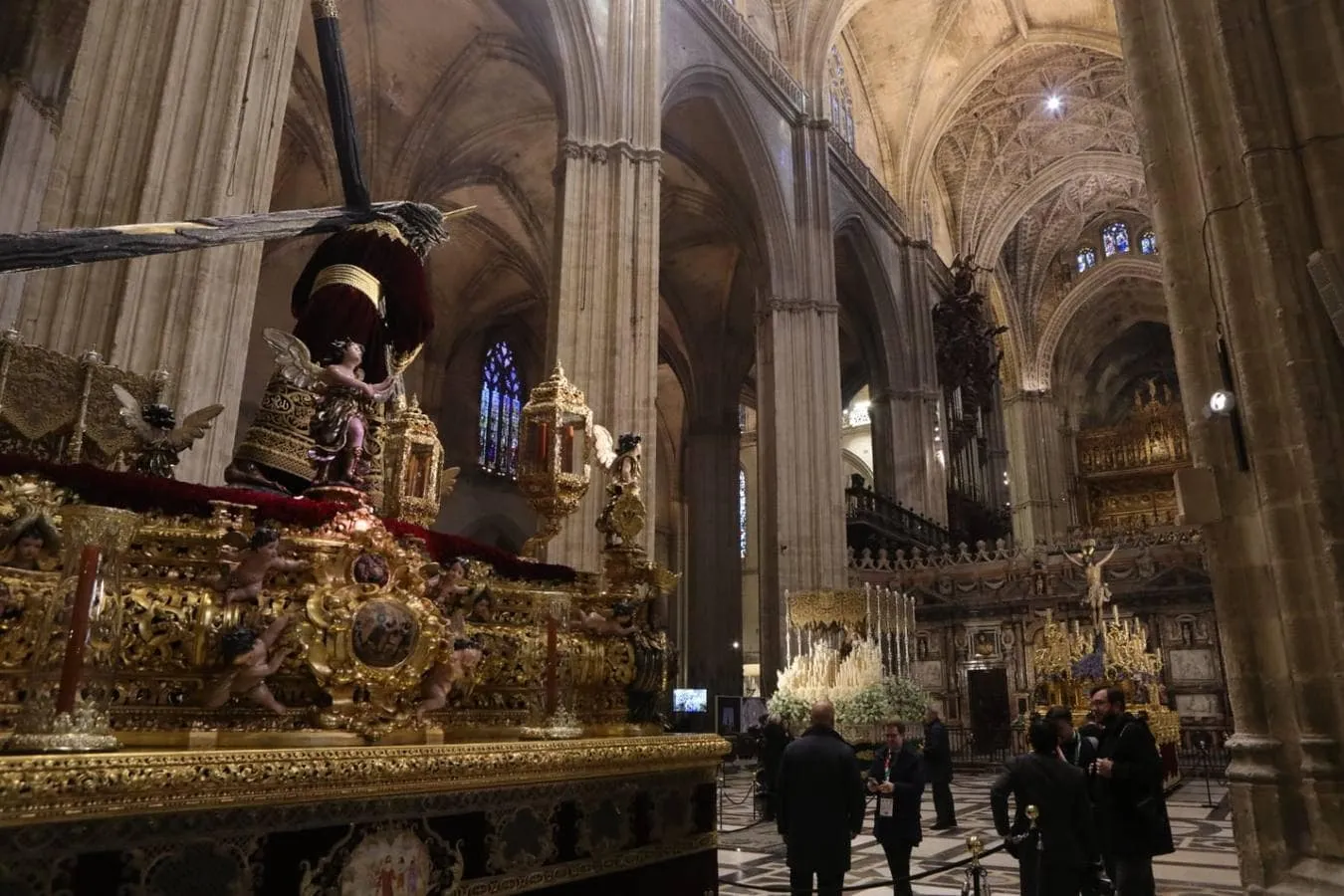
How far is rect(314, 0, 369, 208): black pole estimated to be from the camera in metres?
4.04

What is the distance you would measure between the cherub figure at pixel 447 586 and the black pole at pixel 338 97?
199 cm

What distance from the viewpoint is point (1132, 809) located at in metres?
4.05

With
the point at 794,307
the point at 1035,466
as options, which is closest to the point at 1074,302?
the point at 1035,466

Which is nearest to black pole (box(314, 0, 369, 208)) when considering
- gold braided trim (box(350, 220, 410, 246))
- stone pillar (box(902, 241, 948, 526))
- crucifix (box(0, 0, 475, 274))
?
crucifix (box(0, 0, 475, 274))

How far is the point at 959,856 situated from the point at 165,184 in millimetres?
7235

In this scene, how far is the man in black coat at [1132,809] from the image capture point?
400cm

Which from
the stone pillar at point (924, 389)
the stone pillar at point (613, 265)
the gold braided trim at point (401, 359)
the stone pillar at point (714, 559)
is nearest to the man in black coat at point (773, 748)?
the stone pillar at point (613, 265)

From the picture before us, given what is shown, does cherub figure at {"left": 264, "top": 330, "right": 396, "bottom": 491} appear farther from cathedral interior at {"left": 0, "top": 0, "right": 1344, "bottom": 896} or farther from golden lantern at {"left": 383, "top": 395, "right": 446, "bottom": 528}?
golden lantern at {"left": 383, "top": 395, "right": 446, "bottom": 528}

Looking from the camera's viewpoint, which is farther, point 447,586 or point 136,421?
point 136,421

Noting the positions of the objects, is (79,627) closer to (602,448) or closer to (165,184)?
(602,448)

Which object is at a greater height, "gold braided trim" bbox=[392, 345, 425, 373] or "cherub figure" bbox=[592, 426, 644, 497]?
"gold braided trim" bbox=[392, 345, 425, 373]

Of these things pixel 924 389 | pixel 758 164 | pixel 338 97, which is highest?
pixel 758 164

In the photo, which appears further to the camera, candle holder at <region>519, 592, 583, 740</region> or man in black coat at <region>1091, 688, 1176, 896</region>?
man in black coat at <region>1091, 688, 1176, 896</region>

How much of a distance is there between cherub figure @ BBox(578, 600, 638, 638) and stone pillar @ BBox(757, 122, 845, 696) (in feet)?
37.3
